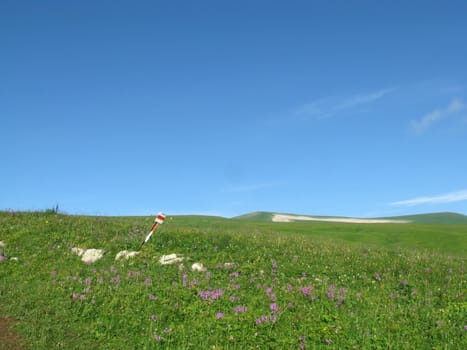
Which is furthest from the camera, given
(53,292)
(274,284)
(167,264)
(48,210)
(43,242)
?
(48,210)

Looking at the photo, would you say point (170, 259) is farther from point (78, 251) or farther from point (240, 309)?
point (240, 309)

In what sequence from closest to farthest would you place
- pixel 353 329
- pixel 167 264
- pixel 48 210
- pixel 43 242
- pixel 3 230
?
pixel 353 329, pixel 167 264, pixel 43 242, pixel 3 230, pixel 48 210

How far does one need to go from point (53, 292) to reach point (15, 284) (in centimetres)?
223

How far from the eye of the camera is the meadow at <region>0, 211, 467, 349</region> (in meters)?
11.0

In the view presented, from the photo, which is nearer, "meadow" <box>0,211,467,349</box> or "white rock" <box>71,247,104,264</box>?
"meadow" <box>0,211,467,349</box>

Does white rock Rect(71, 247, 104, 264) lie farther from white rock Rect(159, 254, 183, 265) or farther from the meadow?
white rock Rect(159, 254, 183, 265)

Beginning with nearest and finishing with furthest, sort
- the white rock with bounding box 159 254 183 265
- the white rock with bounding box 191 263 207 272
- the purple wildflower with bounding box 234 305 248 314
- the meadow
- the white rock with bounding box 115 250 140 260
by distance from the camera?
the meadow → the purple wildflower with bounding box 234 305 248 314 → the white rock with bounding box 191 263 207 272 → the white rock with bounding box 159 254 183 265 → the white rock with bounding box 115 250 140 260

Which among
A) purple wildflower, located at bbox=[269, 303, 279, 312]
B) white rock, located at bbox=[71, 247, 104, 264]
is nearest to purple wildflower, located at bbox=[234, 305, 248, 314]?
purple wildflower, located at bbox=[269, 303, 279, 312]

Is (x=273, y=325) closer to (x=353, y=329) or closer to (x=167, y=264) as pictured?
(x=353, y=329)

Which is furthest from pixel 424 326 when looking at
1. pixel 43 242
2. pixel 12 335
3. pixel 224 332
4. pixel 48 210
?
pixel 48 210

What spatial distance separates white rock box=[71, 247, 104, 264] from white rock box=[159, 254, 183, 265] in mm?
2887

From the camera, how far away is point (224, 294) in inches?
529

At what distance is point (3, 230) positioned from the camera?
21453mm

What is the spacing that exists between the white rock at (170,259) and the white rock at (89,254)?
9.47ft
